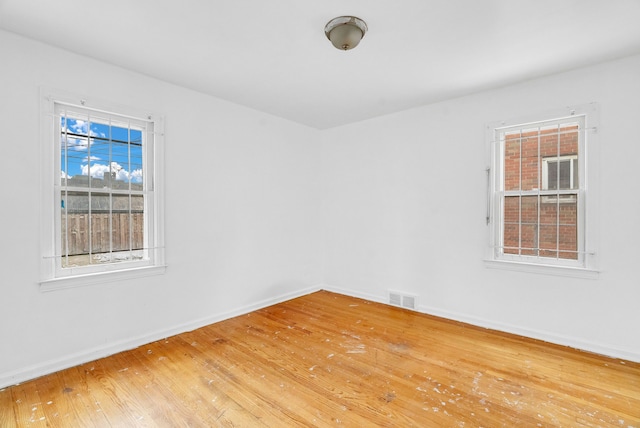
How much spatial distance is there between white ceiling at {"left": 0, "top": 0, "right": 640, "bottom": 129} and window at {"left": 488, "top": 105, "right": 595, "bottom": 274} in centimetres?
56

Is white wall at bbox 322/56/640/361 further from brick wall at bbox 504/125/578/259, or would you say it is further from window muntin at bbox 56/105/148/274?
window muntin at bbox 56/105/148/274

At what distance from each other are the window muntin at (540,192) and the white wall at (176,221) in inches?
101

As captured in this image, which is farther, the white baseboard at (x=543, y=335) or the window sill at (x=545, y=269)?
the window sill at (x=545, y=269)

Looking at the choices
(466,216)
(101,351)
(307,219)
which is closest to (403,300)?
(466,216)

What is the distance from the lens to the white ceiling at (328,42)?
6.37 ft

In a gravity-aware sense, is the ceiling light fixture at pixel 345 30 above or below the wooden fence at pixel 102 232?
above

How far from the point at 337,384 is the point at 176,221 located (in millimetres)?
2185

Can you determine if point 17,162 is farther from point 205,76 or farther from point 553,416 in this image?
point 553,416

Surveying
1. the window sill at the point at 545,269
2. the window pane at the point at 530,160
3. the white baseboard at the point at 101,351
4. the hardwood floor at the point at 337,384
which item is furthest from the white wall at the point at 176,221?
the window pane at the point at 530,160

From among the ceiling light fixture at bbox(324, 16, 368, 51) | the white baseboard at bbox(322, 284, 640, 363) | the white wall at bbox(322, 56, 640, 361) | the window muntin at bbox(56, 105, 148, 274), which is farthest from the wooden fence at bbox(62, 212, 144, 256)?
the white baseboard at bbox(322, 284, 640, 363)

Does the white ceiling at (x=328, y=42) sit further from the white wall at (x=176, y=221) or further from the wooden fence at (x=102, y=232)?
the wooden fence at (x=102, y=232)

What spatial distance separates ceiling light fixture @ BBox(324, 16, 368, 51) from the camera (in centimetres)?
204

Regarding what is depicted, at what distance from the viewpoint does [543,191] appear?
9.93 feet

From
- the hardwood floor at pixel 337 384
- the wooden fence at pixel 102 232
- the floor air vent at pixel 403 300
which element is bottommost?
the hardwood floor at pixel 337 384
